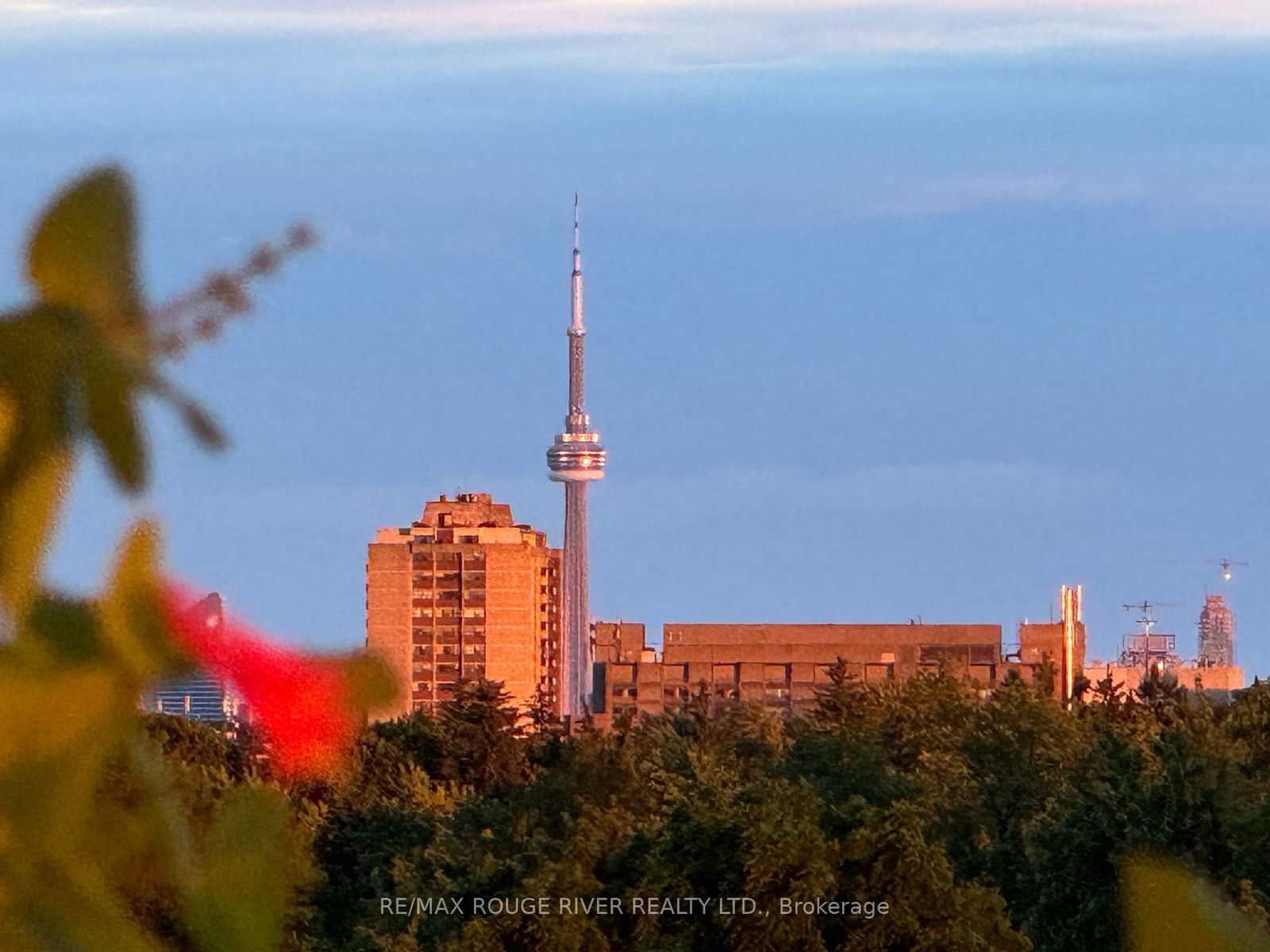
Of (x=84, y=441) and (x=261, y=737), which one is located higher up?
(x=84, y=441)

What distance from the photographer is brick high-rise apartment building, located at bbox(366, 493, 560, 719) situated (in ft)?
500

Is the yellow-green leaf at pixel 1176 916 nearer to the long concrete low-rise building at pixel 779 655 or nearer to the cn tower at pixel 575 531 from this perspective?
the long concrete low-rise building at pixel 779 655

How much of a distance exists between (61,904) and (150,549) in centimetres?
17

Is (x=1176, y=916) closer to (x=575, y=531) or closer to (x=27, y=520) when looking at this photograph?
(x=27, y=520)

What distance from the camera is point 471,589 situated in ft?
518

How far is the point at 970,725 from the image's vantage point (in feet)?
154

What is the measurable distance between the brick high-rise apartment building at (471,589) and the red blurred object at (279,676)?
5572 inches

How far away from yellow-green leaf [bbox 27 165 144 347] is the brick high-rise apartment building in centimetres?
14157

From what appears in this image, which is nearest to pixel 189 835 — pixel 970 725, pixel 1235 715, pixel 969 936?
pixel 969 936

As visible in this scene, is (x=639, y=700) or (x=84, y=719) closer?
(x=84, y=719)

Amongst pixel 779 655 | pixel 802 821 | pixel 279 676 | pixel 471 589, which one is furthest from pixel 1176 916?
pixel 471 589

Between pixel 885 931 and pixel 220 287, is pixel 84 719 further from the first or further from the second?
pixel 885 931

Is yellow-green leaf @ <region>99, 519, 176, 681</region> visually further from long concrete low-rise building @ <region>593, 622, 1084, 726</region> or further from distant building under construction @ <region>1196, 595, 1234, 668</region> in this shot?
distant building under construction @ <region>1196, 595, 1234, 668</region>

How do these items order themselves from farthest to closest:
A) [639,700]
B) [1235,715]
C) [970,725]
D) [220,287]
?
[639,700], [970,725], [1235,715], [220,287]
